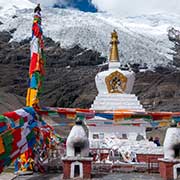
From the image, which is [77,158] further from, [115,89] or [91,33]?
[91,33]

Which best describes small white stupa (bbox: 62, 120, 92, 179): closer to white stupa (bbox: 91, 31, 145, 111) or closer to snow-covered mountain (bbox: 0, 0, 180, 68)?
white stupa (bbox: 91, 31, 145, 111)

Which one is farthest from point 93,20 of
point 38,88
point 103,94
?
point 38,88

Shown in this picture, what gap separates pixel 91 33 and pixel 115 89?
234 ft

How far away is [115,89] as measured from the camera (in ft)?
71.6

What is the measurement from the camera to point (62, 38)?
306 feet

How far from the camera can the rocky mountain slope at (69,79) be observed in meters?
65.6

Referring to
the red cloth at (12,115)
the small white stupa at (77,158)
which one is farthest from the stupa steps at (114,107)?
the red cloth at (12,115)

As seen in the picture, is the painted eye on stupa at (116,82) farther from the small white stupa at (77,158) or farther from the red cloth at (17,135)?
the red cloth at (17,135)

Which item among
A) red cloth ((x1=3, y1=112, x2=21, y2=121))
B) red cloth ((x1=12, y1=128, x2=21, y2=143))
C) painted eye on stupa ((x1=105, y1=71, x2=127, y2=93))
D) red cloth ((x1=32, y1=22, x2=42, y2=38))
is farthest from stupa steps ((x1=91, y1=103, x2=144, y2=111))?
red cloth ((x1=3, y1=112, x2=21, y2=121))

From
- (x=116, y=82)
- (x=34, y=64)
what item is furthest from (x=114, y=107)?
(x=34, y=64)

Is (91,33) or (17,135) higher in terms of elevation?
(91,33)

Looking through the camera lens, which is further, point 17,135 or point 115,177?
point 115,177

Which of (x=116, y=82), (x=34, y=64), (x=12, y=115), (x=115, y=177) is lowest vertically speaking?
(x=115, y=177)

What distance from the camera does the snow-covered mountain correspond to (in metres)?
90.9
